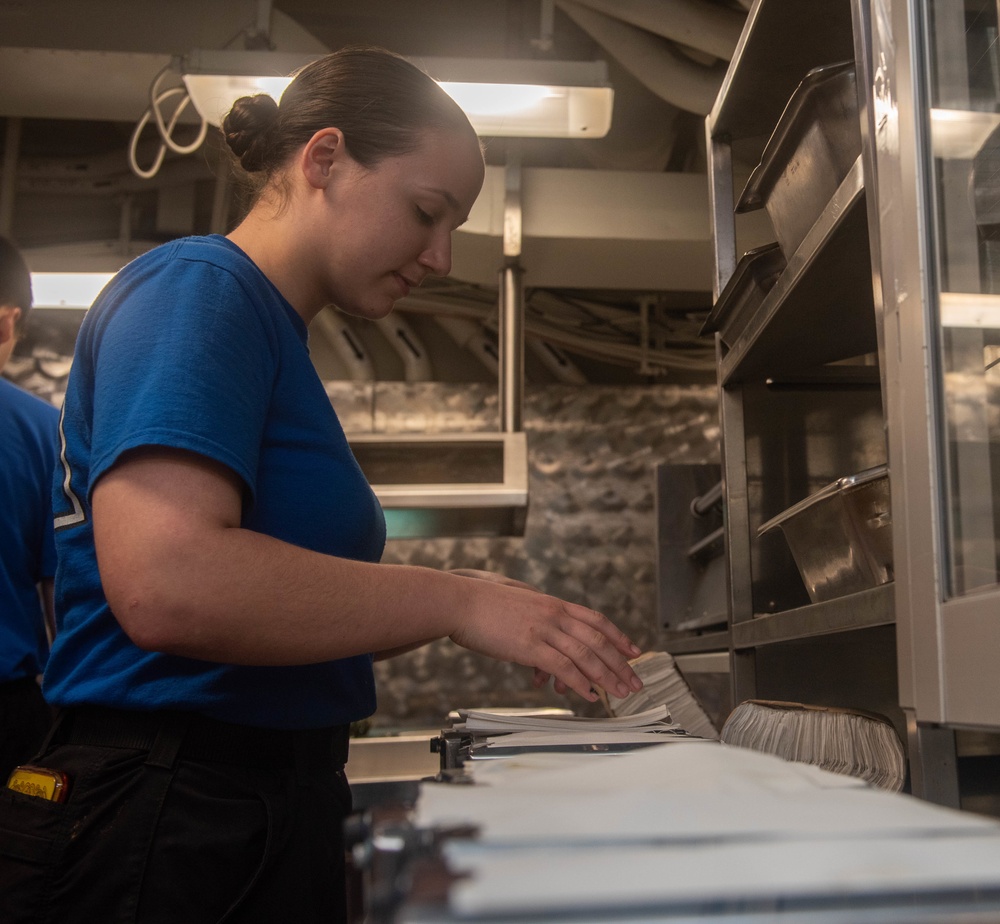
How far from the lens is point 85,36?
8.20 feet

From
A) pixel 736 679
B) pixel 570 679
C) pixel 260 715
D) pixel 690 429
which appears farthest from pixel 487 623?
pixel 690 429

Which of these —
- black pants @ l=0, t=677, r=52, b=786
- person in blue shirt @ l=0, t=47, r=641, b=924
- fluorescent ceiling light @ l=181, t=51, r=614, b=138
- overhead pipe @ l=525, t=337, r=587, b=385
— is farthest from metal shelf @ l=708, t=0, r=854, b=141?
overhead pipe @ l=525, t=337, r=587, b=385

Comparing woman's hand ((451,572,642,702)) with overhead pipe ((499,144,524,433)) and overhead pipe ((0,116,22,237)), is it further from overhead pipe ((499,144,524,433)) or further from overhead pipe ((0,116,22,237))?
overhead pipe ((0,116,22,237))

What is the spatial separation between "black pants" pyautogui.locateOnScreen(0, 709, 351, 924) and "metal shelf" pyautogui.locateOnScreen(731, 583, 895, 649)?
61 centimetres

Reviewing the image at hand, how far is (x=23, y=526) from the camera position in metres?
1.78

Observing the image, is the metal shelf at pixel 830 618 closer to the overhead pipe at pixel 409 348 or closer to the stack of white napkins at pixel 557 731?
the stack of white napkins at pixel 557 731

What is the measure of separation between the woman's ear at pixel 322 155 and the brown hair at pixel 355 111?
12 mm

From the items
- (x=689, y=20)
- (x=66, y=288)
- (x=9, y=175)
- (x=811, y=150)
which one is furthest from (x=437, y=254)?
(x=9, y=175)

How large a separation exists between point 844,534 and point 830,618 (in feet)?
0.32

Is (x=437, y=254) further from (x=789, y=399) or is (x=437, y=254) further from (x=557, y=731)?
(x=789, y=399)

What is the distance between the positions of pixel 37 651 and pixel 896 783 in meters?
1.54

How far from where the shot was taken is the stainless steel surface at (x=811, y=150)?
1.09 metres

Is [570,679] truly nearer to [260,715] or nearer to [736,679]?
[260,715]

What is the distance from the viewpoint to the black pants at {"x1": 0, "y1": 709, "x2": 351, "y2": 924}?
32.8 inches
